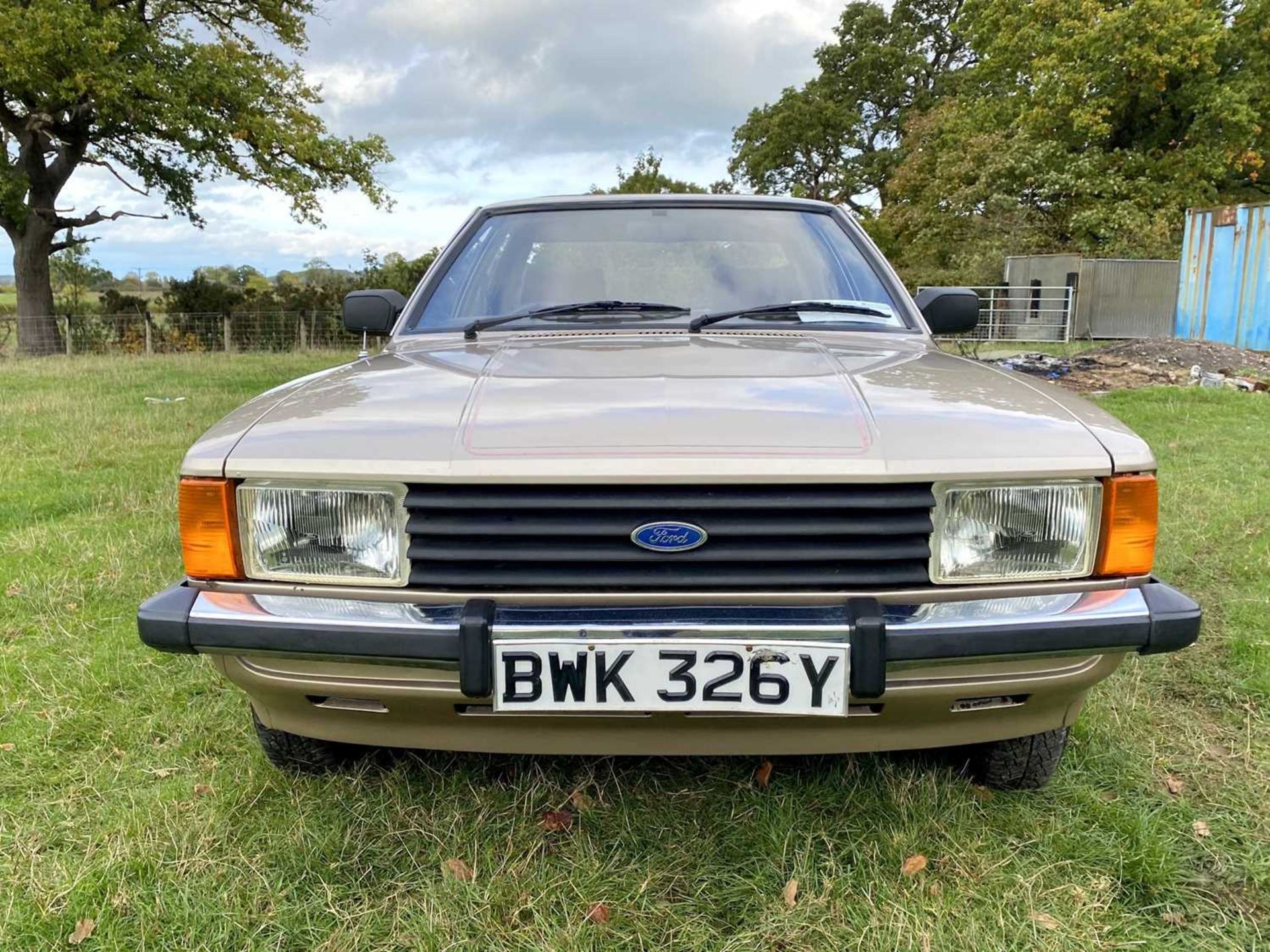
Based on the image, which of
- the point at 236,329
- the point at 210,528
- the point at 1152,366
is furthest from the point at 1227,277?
the point at 236,329

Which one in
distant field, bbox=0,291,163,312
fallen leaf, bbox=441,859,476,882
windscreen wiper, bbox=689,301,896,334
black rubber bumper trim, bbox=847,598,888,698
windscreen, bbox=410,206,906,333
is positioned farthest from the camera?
distant field, bbox=0,291,163,312

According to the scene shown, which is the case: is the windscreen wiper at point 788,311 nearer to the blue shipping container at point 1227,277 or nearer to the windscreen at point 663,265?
the windscreen at point 663,265

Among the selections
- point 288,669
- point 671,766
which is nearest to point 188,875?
point 288,669

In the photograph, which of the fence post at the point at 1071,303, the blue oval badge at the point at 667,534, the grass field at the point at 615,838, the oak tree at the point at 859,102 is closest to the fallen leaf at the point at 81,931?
the grass field at the point at 615,838

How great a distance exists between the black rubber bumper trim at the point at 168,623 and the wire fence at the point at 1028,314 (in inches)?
758

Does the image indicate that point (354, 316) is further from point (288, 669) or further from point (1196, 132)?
point (1196, 132)

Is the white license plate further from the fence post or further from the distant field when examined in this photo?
the distant field

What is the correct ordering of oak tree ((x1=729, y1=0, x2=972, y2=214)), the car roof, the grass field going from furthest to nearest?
oak tree ((x1=729, y1=0, x2=972, y2=214)) → the car roof → the grass field

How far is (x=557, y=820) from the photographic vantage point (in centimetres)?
199

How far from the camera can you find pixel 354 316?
2838 mm

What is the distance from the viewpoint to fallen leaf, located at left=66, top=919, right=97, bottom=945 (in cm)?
166

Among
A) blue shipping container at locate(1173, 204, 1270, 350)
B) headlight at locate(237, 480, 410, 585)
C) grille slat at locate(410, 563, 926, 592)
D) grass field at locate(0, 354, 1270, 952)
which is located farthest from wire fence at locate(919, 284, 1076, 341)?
headlight at locate(237, 480, 410, 585)

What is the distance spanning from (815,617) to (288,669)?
3.27 feet

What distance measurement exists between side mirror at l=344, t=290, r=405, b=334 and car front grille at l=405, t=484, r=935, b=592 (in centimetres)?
146
